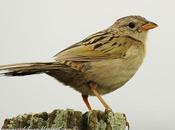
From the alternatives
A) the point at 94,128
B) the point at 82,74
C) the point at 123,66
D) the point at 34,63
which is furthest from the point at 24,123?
the point at 123,66

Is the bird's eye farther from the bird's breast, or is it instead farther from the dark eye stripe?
the bird's breast

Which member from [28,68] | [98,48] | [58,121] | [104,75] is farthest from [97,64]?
[58,121]

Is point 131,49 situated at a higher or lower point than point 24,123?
higher

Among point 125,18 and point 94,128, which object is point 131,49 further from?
point 94,128

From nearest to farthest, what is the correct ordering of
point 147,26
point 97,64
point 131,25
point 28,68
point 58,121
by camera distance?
point 58,121 < point 28,68 < point 97,64 < point 147,26 < point 131,25

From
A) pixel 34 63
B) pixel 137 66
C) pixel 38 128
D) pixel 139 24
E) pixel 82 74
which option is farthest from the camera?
pixel 139 24

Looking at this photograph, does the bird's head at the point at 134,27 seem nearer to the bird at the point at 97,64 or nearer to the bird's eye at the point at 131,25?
the bird's eye at the point at 131,25

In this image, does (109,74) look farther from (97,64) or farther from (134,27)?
(134,27)
